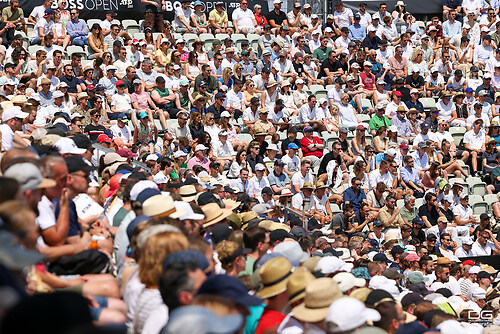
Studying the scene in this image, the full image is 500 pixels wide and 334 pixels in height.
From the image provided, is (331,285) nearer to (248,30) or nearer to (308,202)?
(308,202)

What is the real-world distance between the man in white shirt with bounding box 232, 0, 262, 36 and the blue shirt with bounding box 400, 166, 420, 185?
5.61 m

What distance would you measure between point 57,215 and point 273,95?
11.1 metres

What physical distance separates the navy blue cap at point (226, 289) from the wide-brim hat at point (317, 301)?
0.65 meters

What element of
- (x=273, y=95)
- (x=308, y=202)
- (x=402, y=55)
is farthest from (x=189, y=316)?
(x=402, y=55)

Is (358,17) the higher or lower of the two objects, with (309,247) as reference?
higher

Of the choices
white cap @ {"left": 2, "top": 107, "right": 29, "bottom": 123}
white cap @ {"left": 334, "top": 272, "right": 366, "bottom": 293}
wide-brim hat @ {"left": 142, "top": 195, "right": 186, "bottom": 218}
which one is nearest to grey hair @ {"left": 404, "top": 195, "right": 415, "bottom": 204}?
white cap @ {"left": 334, "top": 272, "right": 366, "bottom": 293}

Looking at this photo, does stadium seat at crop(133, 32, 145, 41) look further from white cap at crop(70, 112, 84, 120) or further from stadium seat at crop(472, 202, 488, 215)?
stadium seat at crop(472, 202, 488, 215)

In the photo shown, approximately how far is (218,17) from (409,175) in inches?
247

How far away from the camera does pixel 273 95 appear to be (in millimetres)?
15883

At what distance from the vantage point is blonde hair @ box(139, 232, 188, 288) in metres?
4.28

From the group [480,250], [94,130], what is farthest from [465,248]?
[94,130]

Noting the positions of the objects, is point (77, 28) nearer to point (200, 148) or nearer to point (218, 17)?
point (218, 17)

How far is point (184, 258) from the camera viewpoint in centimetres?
397

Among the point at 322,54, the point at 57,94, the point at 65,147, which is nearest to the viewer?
the point at 65,147
